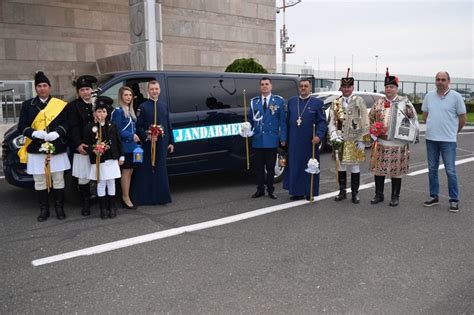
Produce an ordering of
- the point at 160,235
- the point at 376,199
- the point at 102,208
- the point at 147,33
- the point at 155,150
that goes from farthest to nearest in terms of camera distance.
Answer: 1. the point at 147,33
2. the point at 376,199
3. the point at 155,150
4. the point at 102,208
5. the point at 160,235

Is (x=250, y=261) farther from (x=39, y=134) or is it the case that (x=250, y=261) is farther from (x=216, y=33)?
(x=216, y=33)

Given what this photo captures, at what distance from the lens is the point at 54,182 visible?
560 cm

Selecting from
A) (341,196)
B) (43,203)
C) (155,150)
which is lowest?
(341,196)

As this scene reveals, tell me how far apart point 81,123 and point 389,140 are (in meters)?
4.23

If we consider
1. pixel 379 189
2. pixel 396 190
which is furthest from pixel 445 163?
pixel 379 189

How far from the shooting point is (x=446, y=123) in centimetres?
607

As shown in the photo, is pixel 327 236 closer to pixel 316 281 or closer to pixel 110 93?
pixel 316 281

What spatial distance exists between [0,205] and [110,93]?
2255 mm

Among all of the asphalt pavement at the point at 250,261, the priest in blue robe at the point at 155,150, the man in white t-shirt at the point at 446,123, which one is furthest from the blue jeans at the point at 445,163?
the priest in blue robe at the point at 155,150

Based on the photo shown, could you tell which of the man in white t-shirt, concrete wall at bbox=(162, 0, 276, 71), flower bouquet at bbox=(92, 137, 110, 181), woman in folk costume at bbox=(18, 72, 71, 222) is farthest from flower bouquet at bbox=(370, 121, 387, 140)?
concrete wall at bbox=(162, 0, 276, 71)

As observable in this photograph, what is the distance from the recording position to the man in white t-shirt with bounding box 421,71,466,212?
238 inches

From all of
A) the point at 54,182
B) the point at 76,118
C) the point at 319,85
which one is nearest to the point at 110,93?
the point at 76,118

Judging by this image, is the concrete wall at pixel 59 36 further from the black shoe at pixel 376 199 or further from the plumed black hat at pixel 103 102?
the black shoe at pixel 376 199

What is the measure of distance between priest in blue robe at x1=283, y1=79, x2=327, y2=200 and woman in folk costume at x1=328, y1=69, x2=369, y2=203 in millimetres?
203
